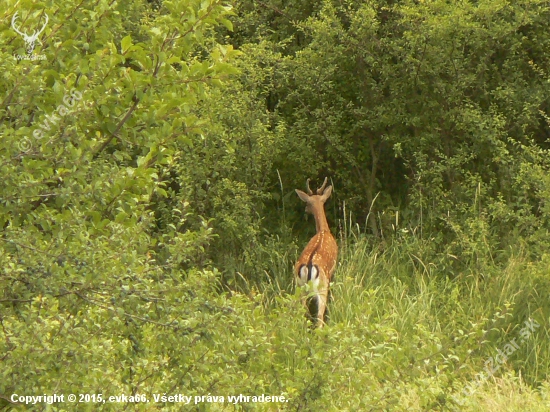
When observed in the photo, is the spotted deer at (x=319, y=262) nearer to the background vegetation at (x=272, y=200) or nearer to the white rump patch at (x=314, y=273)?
the white rump patch at (x=314, y=273)

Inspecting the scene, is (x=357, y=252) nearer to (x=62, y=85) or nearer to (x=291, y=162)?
(x=291, y=162)

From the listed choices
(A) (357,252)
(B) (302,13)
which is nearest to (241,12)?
(B) (302,13)

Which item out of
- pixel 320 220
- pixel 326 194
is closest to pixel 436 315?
pixel 320 220

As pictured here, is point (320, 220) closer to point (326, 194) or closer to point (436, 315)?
point (326, 194)

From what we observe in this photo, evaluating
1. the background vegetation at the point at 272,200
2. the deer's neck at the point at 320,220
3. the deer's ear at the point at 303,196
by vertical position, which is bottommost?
the deer's neck at the point at 320,220

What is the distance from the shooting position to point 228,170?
9203mm

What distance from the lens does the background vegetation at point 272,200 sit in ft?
13.2

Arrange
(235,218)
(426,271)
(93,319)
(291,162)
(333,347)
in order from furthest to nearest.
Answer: (291,162) → (235,218) → (426,271) → (333,347) → (93,319)

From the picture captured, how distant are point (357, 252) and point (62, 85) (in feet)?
15.8

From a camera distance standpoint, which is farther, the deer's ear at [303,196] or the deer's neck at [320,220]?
the deer's ear at [303,196]

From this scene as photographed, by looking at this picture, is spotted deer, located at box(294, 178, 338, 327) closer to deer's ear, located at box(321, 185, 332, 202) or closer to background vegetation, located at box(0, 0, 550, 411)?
deer's ear, located at box(321, 185, 332, 202)

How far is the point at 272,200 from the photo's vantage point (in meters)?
10.4

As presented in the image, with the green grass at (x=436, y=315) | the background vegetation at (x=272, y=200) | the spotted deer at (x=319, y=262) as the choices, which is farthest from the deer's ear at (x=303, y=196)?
the green grass at (x=436, y=315)

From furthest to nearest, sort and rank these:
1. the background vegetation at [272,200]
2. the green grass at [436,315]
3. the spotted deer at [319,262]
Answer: the spotted deer at [319,262], the green grass at [436,315], the background vegetation at [272,200]
